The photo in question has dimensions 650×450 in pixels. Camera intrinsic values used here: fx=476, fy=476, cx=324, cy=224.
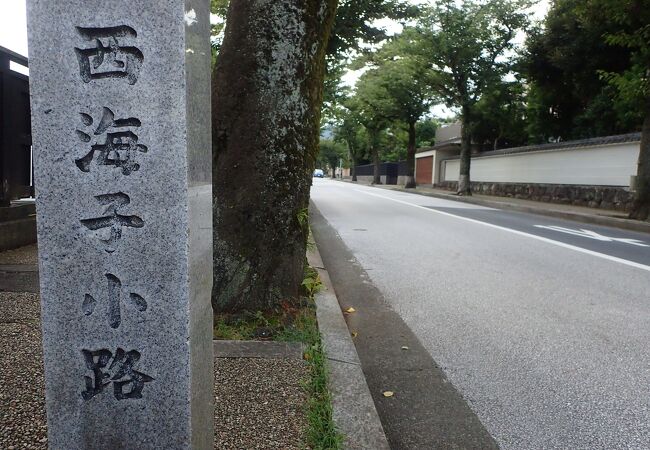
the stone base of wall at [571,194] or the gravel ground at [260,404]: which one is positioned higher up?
the stone base of wall at [571,194]

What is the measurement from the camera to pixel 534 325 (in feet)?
13.9

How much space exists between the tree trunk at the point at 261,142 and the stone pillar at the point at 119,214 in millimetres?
1910

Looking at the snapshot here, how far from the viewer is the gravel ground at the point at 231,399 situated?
6.93 feet

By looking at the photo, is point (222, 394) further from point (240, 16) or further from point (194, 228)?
point (240, 16)

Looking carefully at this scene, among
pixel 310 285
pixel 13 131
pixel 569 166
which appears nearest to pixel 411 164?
pixel 569 166

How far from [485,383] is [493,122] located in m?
25.3

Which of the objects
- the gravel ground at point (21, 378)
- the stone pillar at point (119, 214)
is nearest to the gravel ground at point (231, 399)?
the gravel ground at point (21, 378)

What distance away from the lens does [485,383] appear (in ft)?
10.2

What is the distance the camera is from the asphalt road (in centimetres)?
268

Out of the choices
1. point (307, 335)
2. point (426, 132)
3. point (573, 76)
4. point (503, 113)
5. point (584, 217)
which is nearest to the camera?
point (307, 335)

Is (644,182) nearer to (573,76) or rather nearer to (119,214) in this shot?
(573,76)

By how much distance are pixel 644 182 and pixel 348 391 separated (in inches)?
506

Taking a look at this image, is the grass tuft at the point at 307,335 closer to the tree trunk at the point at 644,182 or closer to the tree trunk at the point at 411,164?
the tree trunk at the point at 644,182

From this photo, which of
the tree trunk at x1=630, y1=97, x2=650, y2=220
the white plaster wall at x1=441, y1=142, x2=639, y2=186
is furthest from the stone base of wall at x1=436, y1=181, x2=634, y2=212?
the tree trunk at x1=630, y1=97, x2=650, y2=220
